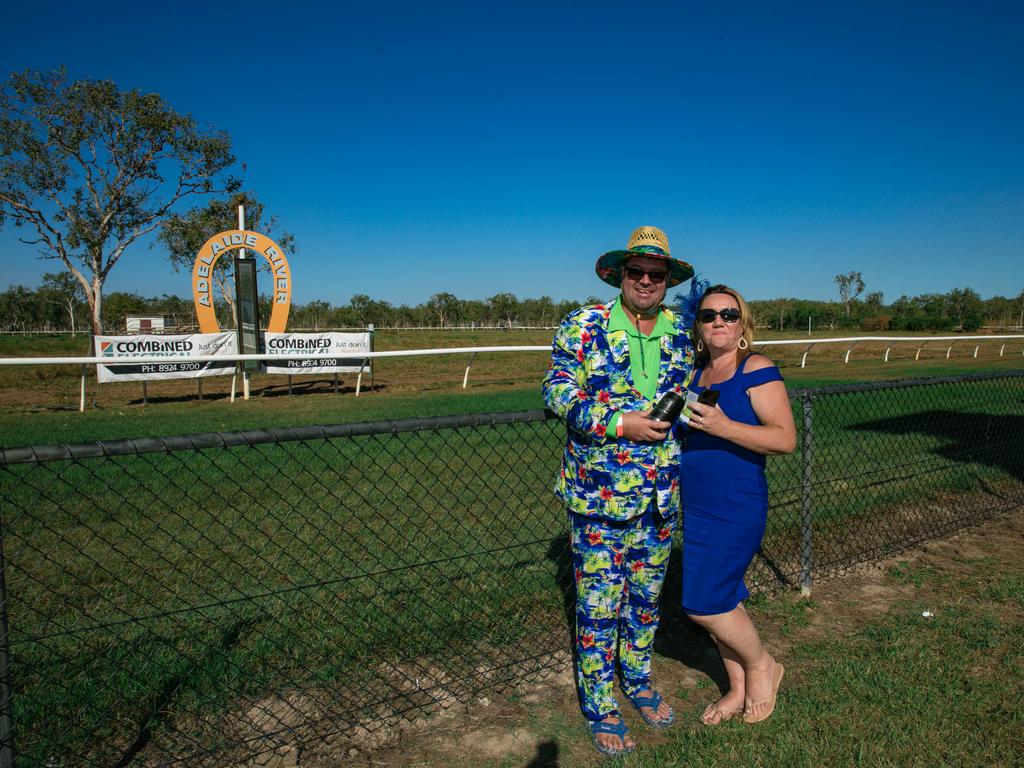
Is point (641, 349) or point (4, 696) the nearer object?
point (4, 696)

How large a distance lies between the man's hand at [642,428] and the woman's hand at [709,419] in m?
0.20

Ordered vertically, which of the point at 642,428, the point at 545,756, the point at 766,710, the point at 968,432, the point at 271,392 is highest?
the point at 642,428

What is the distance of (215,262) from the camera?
51.5 feet

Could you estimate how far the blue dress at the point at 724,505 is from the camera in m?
A: 2.40

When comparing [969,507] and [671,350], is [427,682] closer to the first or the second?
[671,350]

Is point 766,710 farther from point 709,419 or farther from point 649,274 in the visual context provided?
point 649,274

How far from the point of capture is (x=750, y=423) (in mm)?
2383

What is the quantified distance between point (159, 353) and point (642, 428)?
43.5 feet

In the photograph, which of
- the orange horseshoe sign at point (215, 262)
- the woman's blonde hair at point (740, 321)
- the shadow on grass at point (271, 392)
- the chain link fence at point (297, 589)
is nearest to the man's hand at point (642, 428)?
the woman's blonde hair at point (740, 321)

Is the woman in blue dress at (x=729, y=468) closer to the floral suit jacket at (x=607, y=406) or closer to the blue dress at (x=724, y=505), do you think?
the blue dress at (x=724, y=505)

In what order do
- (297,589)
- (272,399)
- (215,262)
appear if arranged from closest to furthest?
(297,589) → (272,399) → (215,262)

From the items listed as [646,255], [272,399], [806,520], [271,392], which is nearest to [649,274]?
[646,255]

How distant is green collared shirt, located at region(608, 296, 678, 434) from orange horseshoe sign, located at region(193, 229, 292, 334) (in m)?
14.8

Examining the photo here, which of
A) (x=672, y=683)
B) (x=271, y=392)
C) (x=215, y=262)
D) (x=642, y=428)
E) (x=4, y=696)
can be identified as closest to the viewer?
(x=4, y=696)
